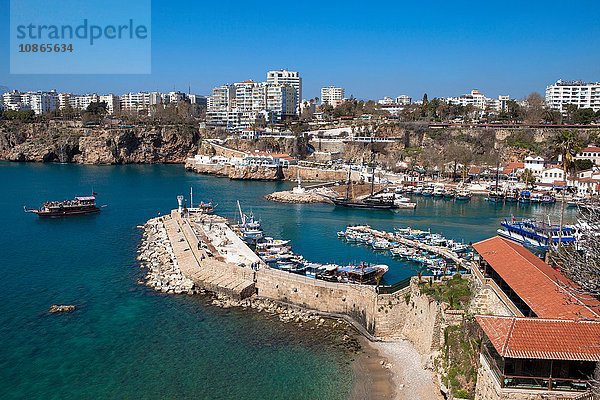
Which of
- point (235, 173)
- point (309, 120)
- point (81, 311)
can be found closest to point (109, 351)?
point (81, 311)

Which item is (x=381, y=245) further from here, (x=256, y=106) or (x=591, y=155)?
(x=256, y=106)

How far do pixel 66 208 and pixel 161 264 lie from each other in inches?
853

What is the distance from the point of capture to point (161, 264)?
30.4 meters

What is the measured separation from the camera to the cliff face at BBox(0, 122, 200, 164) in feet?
328

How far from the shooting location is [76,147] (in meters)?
101

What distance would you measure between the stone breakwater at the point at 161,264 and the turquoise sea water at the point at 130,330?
0.73m

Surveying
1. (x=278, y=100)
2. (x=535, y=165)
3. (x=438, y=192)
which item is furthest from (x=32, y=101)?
(x=535, y=165)

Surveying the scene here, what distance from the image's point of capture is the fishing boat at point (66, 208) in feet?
152

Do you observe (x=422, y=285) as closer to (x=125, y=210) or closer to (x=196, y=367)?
(x=196, y=367)

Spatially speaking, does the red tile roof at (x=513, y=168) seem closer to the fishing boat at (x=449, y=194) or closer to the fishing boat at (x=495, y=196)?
the fishing boat at (x=495, y=196)

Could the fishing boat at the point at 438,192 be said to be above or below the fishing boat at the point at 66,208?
above

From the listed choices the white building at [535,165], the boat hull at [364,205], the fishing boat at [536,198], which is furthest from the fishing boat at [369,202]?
the white building at [535,165]

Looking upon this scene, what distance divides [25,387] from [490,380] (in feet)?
49.1

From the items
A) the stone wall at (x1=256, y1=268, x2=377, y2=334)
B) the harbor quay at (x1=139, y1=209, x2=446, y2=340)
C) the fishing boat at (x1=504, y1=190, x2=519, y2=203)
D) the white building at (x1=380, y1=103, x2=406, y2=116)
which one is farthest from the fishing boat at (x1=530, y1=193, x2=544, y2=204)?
the white building at (x1=380, y1=103, x2=406, y2=116)
